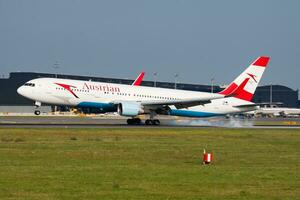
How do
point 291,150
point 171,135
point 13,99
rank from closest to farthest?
point 291,150, point 171,135, point 13,99

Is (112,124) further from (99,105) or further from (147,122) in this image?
(147,122)

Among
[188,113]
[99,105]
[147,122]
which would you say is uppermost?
[99,105]

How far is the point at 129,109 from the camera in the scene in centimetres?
6438

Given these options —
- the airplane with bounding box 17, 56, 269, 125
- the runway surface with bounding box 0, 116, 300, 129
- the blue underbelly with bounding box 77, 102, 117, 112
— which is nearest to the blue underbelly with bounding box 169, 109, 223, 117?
the airplane with bounding box 17, 56, 269, 125

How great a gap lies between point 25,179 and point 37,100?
4569 cm

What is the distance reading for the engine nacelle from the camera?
64250 mm

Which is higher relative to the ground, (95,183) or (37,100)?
(37,100)

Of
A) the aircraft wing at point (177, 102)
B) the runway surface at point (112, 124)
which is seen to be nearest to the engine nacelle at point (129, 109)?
the aircraft wing at point (177, 102)

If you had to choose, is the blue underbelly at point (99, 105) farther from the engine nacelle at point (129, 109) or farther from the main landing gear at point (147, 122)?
the main landing gear at point (147, 122)

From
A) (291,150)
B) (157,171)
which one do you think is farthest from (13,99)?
(157,171)

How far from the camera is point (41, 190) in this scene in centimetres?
1983

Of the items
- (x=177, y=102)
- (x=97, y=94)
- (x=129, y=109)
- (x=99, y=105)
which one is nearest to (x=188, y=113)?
(x=177, y=102)

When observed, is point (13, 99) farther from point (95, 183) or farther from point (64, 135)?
point (95, 183)

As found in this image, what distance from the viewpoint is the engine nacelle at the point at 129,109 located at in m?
64.2
